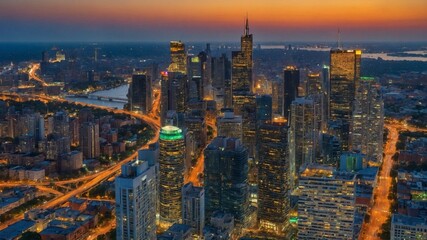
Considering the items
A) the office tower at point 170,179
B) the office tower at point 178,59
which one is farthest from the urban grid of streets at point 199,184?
the office tower at point 178,59

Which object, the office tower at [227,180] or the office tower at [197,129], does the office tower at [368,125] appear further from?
the office tower at [227,180]

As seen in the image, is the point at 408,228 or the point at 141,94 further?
the point at 141,94

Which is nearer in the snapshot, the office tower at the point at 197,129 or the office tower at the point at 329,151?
the office tower at the point at 329,151

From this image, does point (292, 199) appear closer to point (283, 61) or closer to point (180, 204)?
point (180, 204)

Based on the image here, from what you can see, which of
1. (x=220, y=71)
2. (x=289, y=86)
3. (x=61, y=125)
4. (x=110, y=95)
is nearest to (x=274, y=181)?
(x=61, y=125)

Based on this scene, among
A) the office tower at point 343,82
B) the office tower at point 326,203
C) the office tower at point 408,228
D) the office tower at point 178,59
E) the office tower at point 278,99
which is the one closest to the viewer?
the office tower at point 408,228

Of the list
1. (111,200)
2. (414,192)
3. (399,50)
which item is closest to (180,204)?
(111,200)

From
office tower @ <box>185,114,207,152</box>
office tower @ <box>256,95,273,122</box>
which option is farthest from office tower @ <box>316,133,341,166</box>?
office tower @ <box>256,95,273,122</box>

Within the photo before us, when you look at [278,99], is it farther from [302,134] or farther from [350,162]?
[350,162]
